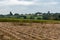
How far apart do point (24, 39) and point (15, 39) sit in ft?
2.78

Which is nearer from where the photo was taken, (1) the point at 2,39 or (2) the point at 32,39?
(1) the point at 2,39

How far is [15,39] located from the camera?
14.9m

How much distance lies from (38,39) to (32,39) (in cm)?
54

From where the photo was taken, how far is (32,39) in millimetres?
15648

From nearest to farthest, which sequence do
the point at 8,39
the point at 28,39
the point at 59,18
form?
the point at 8,39 → the point at 28,39 → the point at 59,18

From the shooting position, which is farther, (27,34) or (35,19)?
(35,19)

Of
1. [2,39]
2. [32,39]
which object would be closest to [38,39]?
Result: [32,39]

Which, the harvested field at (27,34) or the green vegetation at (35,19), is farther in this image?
the green vegetation at (35,19)

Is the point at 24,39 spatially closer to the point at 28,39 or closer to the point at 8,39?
the point at 28,39

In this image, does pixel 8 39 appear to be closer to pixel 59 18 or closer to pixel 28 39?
pixel 28 39

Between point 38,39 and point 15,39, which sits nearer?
point 15,39

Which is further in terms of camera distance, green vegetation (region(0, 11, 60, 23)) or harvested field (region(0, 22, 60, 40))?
green vegetation (region(0, 11, 60, 23))

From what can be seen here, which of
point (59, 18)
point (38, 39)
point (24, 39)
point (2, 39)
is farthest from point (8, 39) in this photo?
point (59, 18)

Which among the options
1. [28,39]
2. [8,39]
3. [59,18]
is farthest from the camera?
[59,18]
